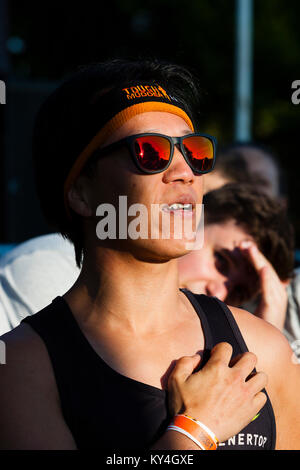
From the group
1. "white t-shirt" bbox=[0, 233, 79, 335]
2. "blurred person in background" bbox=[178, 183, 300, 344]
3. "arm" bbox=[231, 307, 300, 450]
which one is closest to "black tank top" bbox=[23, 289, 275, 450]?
"arm" bbox=[231, 307, 300, 450]

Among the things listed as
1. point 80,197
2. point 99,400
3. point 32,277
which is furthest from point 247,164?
point 99,400

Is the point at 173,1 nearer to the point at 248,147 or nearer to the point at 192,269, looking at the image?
the point at 248,147

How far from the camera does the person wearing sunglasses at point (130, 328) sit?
1.73m

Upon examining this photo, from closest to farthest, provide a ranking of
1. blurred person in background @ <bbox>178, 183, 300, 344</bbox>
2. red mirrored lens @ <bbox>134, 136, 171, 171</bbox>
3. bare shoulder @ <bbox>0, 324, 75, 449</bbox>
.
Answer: bare shoulder @ <bbox>0, 324, 75, 449</bbox>
red mirrored lens @ <bbox>134, 136, 171, 171</bbox>
blurred person in background @ <bbox>178, 183, 300, 344</bbox>

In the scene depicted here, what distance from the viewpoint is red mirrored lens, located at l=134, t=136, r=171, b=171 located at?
1815 mm

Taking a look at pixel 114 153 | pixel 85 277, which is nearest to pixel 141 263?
pixel 85 277

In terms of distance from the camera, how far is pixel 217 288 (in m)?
3.05

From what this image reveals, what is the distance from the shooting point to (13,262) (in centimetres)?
277

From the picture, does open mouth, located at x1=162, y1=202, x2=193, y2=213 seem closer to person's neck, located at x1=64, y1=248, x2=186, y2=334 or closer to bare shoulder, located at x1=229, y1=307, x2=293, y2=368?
person's neck, located at x1=64, y1=248, x2=186, y2=334

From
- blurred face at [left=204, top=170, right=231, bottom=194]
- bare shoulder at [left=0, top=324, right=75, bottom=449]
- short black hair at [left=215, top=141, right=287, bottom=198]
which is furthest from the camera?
short black hair at [left=215, top=141, right=287, bottom=198]

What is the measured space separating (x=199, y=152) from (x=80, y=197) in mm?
368

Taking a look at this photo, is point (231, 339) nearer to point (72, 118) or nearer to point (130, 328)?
point (130, 328)

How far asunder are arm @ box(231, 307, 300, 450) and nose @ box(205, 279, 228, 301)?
926mm

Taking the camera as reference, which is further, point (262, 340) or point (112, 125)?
point (262, 340)
